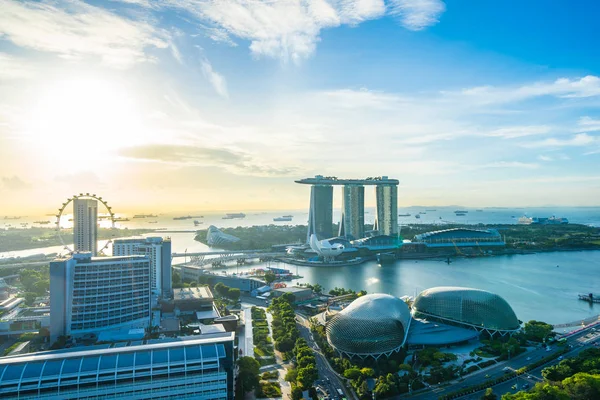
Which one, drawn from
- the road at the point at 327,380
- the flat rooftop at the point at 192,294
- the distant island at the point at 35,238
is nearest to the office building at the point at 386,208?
the distant island at the point at 35,238

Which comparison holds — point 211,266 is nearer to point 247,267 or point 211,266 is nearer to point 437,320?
point 247,267

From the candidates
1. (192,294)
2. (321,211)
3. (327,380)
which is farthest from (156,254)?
(321,211)

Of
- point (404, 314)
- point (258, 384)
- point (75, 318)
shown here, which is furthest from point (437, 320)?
point (75, 318)

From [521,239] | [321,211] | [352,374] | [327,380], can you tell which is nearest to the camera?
[352,374]

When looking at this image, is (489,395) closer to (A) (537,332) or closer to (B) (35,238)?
(A) (537,332)

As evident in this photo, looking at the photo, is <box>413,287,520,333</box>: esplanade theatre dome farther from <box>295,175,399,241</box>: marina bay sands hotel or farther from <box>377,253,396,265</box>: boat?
<box>295,175,399,241</box>: marina bay sands hotel

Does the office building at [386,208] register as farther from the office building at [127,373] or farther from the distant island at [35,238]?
the office building at [127,373]
